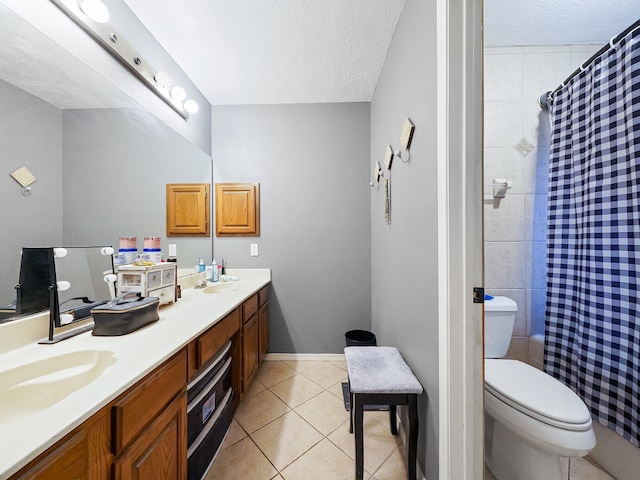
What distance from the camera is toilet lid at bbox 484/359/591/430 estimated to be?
975mm

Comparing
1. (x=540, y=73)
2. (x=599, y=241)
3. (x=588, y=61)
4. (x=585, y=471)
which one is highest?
(x=540, y=73)

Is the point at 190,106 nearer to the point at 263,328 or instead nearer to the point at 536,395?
the point at 263,328

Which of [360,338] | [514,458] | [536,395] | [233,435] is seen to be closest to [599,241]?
[536,395]

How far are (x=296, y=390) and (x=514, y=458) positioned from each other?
1.36 metres

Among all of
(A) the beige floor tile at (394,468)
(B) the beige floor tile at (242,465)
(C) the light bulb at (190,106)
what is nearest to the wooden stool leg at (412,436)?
(A) the beige floor tile at (394,468)

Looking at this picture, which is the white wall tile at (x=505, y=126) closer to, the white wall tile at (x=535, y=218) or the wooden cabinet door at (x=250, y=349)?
the white wall tile at (x=535, y=218)

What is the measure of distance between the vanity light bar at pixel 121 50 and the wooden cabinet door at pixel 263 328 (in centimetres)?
180

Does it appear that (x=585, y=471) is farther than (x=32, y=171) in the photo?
Yes

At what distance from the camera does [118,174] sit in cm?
134

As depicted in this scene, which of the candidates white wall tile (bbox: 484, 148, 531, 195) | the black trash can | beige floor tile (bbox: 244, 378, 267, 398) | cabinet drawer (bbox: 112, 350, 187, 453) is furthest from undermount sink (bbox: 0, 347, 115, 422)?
white wall tile (bbox: 484, 148, 531, 195)

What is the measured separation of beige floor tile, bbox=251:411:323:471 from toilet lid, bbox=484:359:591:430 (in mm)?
1044

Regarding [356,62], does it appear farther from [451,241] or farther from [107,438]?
[107,438]

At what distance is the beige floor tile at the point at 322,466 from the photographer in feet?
3.99

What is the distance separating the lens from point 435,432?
1012 millimetres
